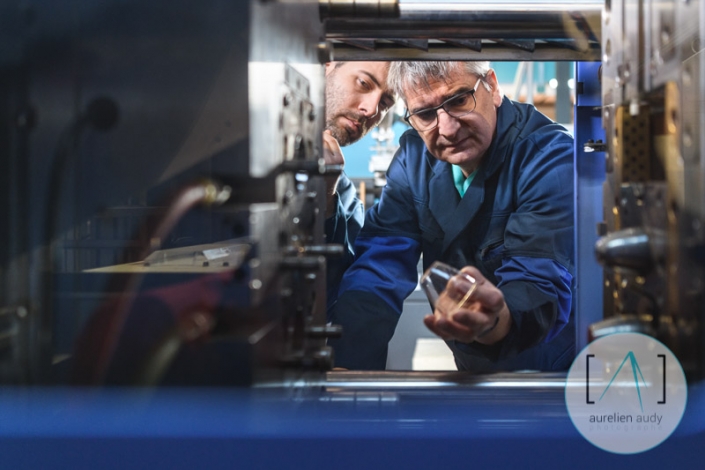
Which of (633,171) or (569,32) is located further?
(569,32)

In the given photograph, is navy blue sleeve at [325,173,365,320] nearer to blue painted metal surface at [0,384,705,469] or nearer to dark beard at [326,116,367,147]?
dark beard at [326,116,367,147]

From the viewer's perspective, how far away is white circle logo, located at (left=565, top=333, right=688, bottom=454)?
510 millimetres

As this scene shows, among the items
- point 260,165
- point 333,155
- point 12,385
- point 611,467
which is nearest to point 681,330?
point 611,467

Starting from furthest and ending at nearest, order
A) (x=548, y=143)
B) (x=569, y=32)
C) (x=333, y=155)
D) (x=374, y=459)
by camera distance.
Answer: (x=548, y=143) < (x=333, y=155) < (x=569, y=32) < (x=374, y=459)

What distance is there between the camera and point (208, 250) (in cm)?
57

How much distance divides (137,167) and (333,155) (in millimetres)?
735

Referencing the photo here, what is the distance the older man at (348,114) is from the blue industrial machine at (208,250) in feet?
2.95

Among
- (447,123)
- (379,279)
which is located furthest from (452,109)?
(379,279)

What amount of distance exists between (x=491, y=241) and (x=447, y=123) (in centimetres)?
31

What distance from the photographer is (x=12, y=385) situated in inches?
22.6

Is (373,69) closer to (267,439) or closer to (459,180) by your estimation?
(459,180)

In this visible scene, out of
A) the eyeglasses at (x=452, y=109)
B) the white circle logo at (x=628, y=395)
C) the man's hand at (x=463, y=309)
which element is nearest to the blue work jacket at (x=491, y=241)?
the eyeglasses at (x=452, y=109)

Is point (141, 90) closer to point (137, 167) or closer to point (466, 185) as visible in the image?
point (137, 167)

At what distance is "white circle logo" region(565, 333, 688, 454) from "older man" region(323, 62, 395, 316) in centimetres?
93
